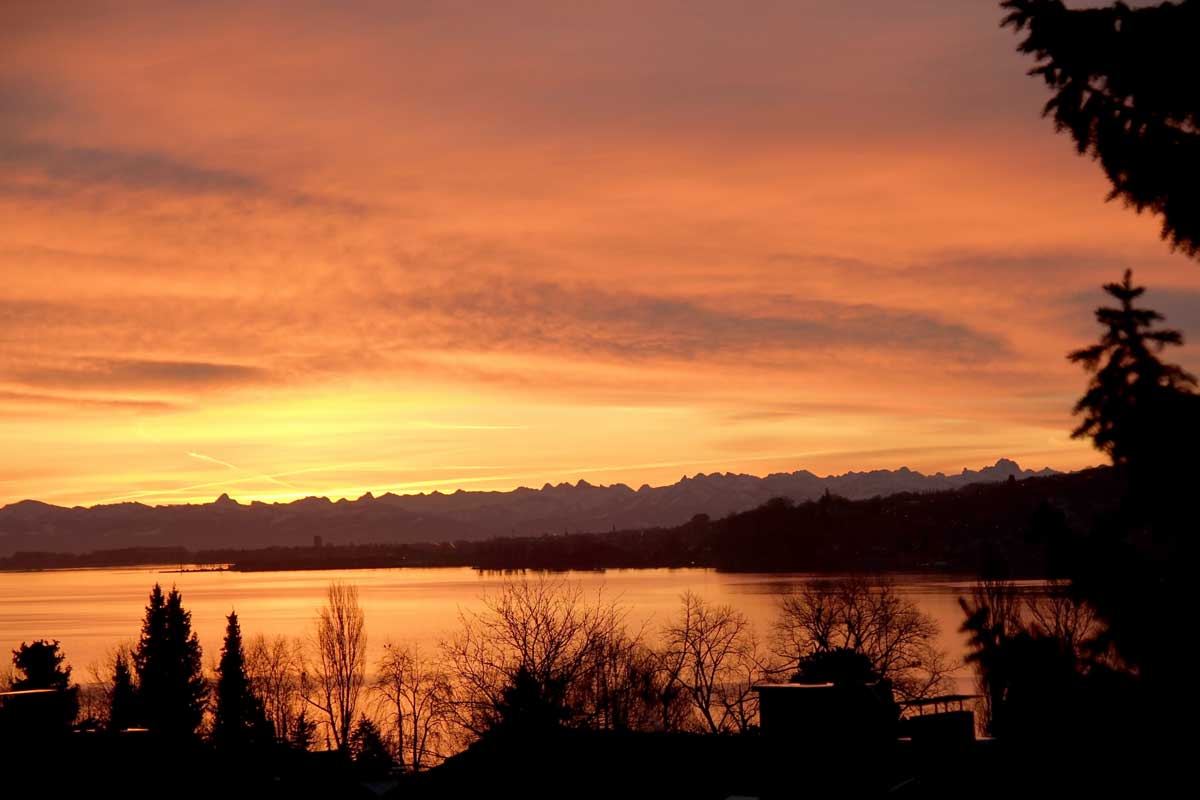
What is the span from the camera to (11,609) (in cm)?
16812

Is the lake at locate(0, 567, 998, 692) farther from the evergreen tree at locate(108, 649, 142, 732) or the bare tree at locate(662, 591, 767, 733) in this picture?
the evergreen tree at locate(108, 649, 142, 732)

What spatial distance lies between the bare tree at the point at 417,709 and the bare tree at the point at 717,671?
39.1 ft

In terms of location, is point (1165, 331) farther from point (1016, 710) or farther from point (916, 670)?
point (916, 670)

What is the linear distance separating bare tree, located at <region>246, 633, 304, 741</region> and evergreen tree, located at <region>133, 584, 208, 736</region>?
130 inches

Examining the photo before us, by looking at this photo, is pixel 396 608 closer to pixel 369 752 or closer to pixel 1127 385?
pixel 369 752

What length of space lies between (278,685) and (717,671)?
25426 millimetres

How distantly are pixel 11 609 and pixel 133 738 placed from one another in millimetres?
170147

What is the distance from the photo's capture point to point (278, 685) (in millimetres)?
61562

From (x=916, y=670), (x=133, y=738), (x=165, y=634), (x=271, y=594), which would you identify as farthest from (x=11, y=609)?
(x=133, y=738)

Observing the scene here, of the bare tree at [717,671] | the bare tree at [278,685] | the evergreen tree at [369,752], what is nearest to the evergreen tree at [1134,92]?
the evergreen tree at [369,752]

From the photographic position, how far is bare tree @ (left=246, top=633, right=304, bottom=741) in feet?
190

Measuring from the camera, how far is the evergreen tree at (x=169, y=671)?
5259cm

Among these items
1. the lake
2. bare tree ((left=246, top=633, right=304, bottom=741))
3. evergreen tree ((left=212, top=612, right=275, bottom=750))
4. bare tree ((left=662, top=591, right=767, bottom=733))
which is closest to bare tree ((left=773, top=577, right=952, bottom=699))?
bare tree ((left=662, top=591, right=767, bottom=733))

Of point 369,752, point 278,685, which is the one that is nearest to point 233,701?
point 278,685
